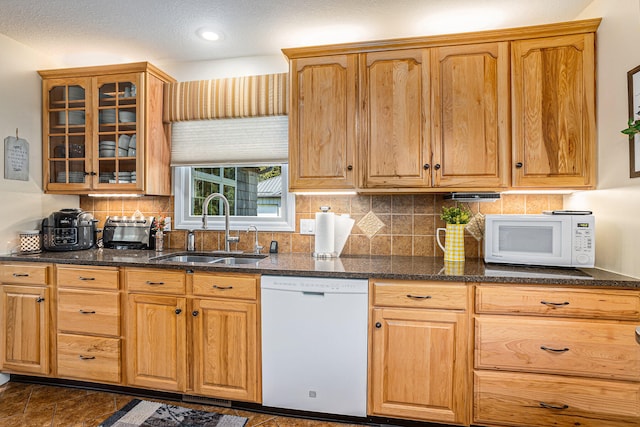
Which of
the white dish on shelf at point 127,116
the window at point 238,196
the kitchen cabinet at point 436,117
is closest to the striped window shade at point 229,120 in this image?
the window at point 238,196

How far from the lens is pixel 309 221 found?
258cm

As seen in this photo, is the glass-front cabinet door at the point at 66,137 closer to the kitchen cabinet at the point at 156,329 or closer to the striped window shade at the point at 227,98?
the striped window shade at the point at 227,98

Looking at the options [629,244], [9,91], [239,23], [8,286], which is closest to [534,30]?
[629,244]

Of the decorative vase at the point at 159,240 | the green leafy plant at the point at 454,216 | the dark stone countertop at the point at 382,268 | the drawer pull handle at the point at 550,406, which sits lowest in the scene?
the drawer pull handle at the point at 550,406

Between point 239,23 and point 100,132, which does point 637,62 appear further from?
point 100,132

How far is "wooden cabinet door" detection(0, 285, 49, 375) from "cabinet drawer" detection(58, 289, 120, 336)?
15cm

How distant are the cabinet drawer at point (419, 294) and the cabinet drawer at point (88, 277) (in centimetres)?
167

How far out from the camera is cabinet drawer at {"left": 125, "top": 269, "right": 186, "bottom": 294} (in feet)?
6.76

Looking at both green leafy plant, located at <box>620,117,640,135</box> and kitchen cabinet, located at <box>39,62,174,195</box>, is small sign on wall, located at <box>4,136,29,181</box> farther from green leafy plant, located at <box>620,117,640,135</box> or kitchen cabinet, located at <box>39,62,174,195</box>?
green leafy plant, located at <box>620,117,640,135</box>

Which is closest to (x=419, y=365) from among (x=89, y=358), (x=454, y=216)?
(x=454, y=216)

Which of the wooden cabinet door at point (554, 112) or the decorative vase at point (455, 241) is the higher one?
the wooden cabinet door at point (554, 112)

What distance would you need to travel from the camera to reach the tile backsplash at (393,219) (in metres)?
2.33

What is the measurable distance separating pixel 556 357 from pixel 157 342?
225 cm

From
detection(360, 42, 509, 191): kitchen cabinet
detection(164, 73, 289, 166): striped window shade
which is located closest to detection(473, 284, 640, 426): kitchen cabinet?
detection(360, 42, 509, 191): kitchen cabinet
